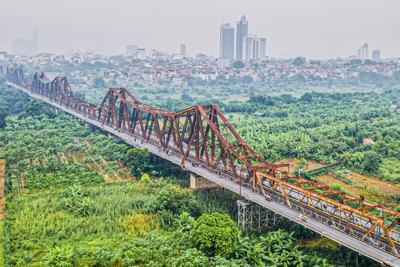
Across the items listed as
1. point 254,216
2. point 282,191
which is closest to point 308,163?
point 254,216

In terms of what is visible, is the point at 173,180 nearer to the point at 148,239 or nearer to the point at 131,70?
the point at 148,239

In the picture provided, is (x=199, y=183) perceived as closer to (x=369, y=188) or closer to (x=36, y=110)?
(x=369, y=188)

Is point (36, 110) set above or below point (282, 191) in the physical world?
above

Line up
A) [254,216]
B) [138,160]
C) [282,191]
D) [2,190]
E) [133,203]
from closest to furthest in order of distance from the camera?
[282,191] < [254,216] < [133,203] < [2,190] < [138,160]

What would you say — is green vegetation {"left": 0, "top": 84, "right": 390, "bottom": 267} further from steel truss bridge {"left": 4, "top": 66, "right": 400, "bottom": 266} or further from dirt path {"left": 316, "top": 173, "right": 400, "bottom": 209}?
dirt path {"left": 316, "top": 173, "right": 400, "bottom": 209}

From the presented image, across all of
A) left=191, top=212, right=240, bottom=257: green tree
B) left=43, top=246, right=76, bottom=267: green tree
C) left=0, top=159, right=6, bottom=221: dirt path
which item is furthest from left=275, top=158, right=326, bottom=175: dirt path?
left=0, top=159, right=6, bottom=221: dirt path

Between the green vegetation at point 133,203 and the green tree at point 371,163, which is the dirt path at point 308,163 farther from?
the green tree at point 371,163
